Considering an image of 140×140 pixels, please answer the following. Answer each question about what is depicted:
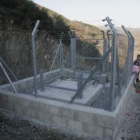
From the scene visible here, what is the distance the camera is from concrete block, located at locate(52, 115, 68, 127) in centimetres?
434

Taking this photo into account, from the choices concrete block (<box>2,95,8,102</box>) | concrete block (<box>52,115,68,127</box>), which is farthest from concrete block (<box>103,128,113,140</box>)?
concrete block (<box>2,95,8,102</box>)

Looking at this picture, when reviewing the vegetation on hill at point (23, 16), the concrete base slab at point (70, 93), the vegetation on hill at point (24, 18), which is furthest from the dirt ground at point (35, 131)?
the vegetation on hill at point (23, 16)

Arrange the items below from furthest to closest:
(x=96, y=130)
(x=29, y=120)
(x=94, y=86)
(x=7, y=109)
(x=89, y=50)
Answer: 1. (x=89, y=50)
2. (x=94, y=86)
3. (x=7, y=109)
4. (x=29, y=120)
5. (x=96, y=130)

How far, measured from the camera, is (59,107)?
4355 mm

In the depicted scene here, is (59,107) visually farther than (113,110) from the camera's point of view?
Yes

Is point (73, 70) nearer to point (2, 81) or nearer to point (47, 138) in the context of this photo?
point (2, 81)

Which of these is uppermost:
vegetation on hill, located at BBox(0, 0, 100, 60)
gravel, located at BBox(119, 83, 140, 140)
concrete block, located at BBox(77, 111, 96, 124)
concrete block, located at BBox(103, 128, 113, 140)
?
vegetation on hill, located at BBox(0, 0, 100, 60)

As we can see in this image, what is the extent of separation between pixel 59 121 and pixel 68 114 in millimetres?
Answer: 321

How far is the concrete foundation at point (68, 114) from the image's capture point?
389cm

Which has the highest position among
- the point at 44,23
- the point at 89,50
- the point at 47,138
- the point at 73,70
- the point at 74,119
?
the point at 44,23

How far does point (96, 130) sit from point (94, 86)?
8.98ft

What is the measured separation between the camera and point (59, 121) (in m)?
4.40

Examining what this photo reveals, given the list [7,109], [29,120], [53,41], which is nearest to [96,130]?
[29,120]

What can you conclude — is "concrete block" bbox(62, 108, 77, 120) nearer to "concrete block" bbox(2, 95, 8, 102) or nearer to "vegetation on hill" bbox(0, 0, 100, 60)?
"concrete block" bbox(2, 95, 8, 102)
